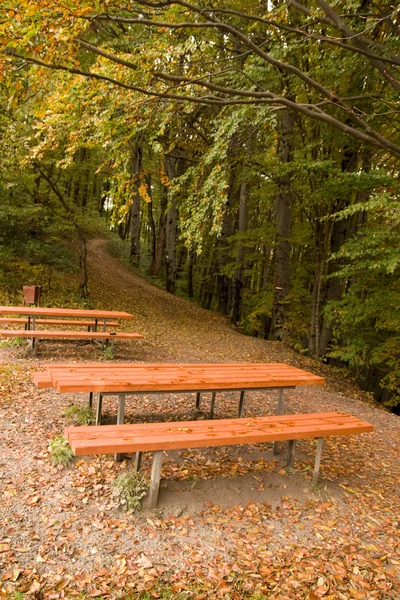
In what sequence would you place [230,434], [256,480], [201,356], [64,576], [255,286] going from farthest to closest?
[255,286]
[201,356]
[256,480]
[230,434]
[64,576]

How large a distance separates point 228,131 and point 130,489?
17.0 ft

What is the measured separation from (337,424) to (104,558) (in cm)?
255

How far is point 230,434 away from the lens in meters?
3.57

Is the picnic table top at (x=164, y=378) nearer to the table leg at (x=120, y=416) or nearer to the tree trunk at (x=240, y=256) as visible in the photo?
the table leg at (x=120, y=416)

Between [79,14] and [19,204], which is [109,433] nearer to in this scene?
[79,14]

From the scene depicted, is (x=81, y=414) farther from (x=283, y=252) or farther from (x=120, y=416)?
(x=283, y=252)

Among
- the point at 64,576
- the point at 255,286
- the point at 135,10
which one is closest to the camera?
the point at 64,576

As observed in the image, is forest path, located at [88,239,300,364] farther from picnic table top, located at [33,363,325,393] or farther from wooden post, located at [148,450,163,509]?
wooden post, located at [148,450,163,509]

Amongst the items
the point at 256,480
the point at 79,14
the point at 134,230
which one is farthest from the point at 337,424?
the point at 134,230

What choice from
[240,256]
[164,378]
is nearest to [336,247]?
[240,256]

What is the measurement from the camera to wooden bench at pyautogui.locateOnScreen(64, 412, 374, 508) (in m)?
3.06

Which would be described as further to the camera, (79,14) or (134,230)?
(134,230)

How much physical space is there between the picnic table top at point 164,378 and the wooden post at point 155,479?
32.1 inches

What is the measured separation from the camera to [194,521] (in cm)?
334
